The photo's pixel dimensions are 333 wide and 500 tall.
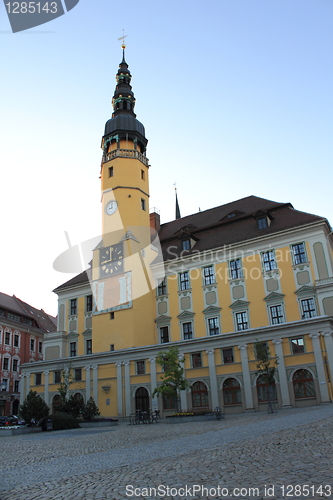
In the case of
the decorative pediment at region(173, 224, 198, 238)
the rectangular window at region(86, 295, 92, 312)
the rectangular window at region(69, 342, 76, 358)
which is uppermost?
the decorative pediment at region(173, 224, 198, 238)

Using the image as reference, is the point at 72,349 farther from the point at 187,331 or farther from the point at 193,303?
the point at 193,303

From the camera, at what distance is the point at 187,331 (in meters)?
40.2

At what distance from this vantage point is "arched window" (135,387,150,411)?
3588cm

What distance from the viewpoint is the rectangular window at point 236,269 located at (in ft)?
127

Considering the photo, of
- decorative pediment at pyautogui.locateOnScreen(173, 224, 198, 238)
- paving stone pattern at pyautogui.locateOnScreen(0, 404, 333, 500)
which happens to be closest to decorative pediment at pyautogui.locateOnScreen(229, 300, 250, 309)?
decorative pediment at pyautogui.locateOnScreen(173, 224, 198, 238)

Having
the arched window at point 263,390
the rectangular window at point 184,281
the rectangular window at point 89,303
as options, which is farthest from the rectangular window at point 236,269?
the rectangular window at point 89,303

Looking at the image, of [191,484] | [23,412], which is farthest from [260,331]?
[191,484]

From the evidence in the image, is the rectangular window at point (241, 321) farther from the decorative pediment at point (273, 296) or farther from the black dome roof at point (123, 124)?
the black dome roof at point (123, 124)

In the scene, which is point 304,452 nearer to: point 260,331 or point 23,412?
point 260,331

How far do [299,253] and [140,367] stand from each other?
53.8ft

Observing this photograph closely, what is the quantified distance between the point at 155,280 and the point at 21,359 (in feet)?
84.4

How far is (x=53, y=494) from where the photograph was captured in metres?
7.36

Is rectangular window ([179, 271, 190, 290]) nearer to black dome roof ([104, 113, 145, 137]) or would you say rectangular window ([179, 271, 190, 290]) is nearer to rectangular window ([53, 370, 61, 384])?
rectangular window ([53, 370, 61, 384])

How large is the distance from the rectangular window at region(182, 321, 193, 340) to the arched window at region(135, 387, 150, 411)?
6.35 m
